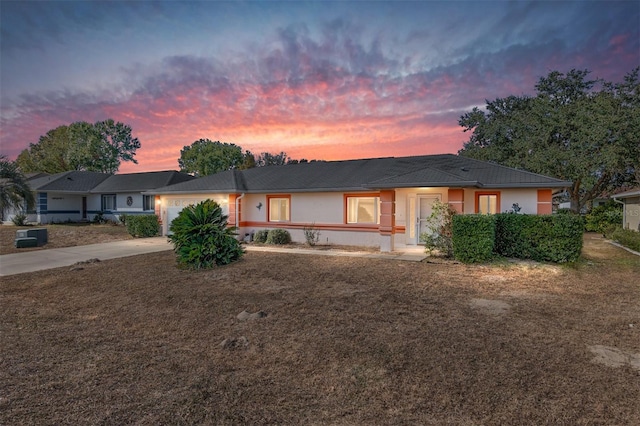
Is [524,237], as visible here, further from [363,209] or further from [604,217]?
[604,217]

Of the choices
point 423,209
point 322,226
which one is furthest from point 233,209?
point 423,209

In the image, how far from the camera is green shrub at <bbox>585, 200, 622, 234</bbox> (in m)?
22.8

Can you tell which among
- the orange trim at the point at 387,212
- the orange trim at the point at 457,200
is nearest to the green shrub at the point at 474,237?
the orange trim at the point at 457,200

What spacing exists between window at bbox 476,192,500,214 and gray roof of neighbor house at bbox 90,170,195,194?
2300cm

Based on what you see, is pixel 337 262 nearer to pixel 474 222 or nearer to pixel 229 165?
pixel 474 222

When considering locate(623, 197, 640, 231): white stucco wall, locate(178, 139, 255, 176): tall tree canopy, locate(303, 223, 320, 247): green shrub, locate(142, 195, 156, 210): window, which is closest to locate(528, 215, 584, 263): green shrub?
locate(303, 223, 320, 247): green shrub

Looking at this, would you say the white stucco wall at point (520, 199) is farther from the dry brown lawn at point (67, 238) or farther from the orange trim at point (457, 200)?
the dry brown lawn at point (67, 238)

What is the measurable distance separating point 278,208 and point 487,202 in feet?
32.8

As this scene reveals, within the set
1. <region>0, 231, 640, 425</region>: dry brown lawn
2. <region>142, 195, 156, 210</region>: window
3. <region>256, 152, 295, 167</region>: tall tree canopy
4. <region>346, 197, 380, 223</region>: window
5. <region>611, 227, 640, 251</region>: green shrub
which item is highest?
<region>256, 152, 295, 167</region>: tall tree canopy

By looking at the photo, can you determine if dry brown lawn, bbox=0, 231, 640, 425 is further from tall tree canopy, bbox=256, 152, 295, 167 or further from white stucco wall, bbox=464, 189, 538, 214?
tall tree canopy, bbox=256, 152, 295, 167

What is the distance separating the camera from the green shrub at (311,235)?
1559 cm

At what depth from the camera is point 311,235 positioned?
1561cm

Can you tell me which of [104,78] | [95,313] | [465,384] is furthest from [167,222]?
[465,384]

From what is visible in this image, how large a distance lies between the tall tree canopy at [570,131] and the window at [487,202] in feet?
43.4
